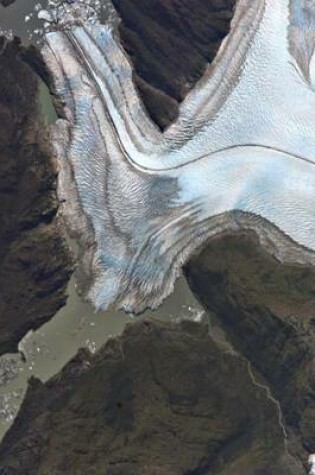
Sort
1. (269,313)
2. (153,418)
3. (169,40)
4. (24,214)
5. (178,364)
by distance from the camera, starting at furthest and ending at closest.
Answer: (169,40), (24,214), (269,313), (178,364), (153,418)

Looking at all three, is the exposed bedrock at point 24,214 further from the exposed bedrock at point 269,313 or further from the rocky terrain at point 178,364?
the exposed bedrock at point 269,313

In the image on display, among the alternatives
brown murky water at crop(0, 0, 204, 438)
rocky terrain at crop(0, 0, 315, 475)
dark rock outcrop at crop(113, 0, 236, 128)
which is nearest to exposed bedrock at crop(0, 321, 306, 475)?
rocky terrain at crop(0, 0, 315, 475)

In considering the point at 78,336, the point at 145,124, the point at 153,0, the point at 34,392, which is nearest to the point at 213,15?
the point at 153,0

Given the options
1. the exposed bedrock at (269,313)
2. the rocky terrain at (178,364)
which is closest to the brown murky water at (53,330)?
the rocky terrain at (178,364)

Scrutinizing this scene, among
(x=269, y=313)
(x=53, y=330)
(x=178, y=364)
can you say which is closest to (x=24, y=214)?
(x=53, y=330)

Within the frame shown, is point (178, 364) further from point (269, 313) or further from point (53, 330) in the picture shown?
point (53, 330)
